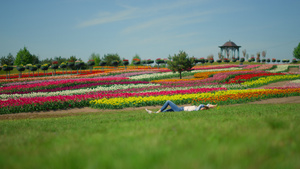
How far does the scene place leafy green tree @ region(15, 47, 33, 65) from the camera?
5741 centimetres

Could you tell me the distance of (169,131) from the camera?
3980 millimetres

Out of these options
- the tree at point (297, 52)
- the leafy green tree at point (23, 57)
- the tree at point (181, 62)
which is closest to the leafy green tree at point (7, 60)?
the leafy green tree at point (23, 57)

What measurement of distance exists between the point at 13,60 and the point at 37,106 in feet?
195

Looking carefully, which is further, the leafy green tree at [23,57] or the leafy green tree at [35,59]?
the leafy green tree at [35,59]

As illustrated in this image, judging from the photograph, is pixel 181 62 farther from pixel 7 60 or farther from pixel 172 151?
pixel 7 60

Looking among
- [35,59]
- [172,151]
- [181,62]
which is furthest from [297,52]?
[172,151]

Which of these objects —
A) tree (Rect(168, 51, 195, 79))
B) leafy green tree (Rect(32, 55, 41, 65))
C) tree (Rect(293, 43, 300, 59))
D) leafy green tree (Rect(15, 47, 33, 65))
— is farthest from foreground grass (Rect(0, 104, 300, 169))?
tree (Rect(293, 43, 300, 59))

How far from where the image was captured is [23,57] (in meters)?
57.5

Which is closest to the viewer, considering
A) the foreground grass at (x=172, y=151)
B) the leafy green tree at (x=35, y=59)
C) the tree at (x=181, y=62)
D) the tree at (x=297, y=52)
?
the foreground grass at (x=172, y=151)

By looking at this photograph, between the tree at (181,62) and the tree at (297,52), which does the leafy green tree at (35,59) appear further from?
the tree at (297,52)

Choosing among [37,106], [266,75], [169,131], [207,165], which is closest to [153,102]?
[37,106]

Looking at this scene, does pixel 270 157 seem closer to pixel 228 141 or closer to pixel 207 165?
pixel 228 141

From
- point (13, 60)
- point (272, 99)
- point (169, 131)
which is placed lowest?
point (272, 99)

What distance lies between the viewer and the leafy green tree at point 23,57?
57.4 metres
